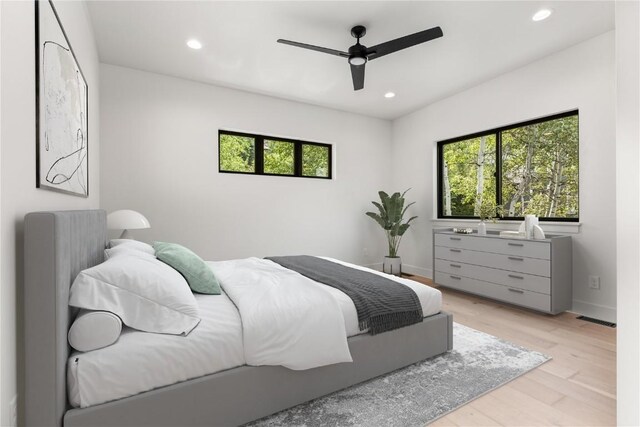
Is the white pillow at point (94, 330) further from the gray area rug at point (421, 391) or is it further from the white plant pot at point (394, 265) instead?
the white plant pot at point (394, 265)

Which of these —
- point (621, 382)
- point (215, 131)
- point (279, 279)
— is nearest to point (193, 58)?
point (215, 131)

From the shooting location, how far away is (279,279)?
2229 mm

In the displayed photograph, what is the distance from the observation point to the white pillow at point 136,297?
137cm

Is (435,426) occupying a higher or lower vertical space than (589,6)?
lower

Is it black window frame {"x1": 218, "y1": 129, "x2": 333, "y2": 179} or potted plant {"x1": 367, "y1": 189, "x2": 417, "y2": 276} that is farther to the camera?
potted plant {"x1": 367, "y1": 189, "x2": 417, "y2": 276}

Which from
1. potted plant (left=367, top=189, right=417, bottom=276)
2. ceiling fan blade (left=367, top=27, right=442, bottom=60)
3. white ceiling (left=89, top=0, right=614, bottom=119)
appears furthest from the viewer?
potted plant (left=367, top=189, right=417, bottom=276)

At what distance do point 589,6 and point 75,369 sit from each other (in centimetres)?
400

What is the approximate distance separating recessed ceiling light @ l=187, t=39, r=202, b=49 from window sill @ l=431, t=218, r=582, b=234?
3.73 m

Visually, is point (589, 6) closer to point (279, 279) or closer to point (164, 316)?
point (279, 279)

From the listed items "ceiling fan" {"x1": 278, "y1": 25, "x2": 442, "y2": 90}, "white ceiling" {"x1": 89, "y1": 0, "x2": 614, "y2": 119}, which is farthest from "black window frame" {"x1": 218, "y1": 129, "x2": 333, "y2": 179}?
"ceiling fan" {"x1": 278, "y1": 25, "x2": 442, "y2": 90}

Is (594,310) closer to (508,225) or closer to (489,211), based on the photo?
(508,225)

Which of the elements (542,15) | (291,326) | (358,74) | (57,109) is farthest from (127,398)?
(542,15)

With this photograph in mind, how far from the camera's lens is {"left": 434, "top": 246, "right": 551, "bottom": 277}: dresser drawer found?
3047 mm

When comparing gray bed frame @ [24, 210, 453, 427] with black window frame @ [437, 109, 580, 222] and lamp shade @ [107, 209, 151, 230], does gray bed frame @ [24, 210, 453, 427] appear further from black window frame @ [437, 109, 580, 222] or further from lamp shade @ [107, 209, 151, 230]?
black window frame @ [437, 109, 580, 222]
